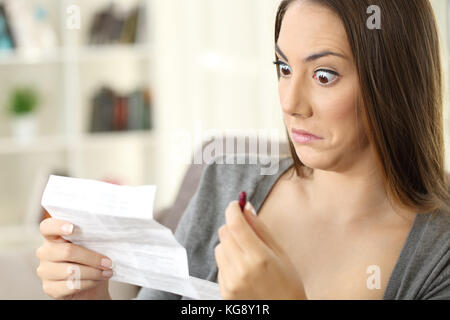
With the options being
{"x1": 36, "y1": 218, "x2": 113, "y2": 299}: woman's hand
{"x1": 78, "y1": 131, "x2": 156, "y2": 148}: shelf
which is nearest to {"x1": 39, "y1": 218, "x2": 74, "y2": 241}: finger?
{"x1": 36, "y1": 218, "x2": 113, "y2": 299}: woman's hand

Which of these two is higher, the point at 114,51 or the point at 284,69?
the point at 114,51

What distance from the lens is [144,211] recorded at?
0.81m

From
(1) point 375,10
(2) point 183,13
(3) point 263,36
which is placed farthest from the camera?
(2) point 183,13

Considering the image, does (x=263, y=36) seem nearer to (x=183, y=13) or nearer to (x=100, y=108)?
(x=183, y=13)

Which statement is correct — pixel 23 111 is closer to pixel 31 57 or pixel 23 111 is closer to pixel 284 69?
pixel 31 57

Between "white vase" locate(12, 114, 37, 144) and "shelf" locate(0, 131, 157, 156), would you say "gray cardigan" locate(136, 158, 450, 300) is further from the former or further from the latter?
"white vase" locate(12, 114, 37, 144)

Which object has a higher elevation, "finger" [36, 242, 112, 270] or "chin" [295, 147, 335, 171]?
"chin" [295, 147, 335, 171]

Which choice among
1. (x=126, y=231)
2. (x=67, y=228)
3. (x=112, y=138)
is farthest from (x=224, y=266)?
(x=112, y=138)

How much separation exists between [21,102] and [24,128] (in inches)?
5.8

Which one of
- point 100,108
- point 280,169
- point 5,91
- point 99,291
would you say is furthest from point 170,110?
point 99,291

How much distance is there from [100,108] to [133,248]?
243cm

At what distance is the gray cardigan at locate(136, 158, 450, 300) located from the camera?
39.0 inches

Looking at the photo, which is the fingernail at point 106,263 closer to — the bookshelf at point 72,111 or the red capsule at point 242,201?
the red capsule at point 242,201

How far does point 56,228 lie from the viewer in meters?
0.92
